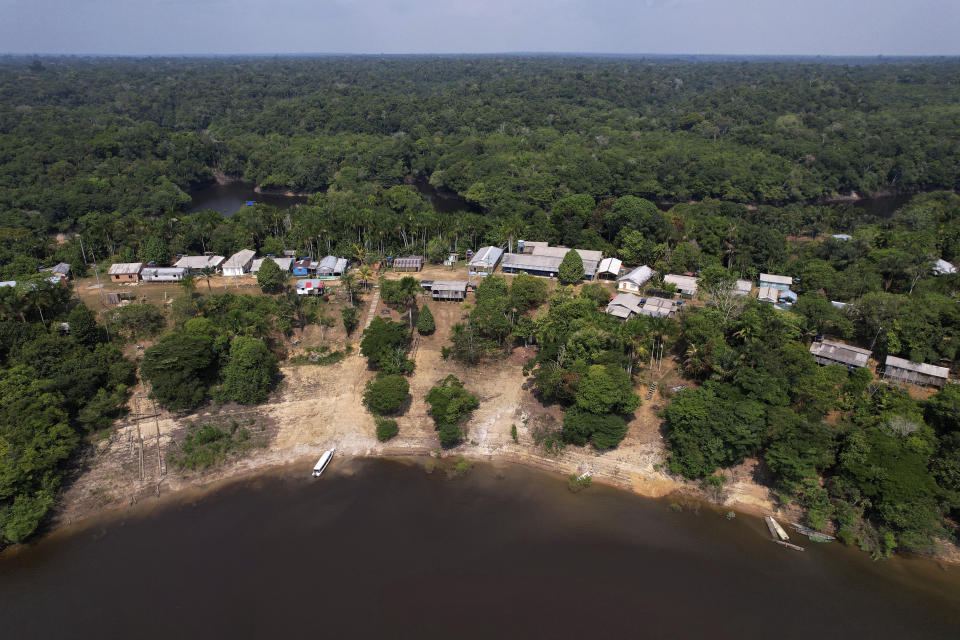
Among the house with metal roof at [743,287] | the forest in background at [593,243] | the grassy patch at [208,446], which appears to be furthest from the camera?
the house with metal roof at [743,287]

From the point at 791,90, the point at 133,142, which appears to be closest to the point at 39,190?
the point at 133,142

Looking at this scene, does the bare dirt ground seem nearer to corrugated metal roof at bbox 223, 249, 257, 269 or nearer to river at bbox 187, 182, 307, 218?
corrugated metal roof at bbox 223, 249, 257, 269

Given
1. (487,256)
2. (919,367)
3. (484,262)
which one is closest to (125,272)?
(484,262)

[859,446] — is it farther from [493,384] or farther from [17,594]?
[17,594]

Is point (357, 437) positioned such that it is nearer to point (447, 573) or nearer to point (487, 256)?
point (447, 573)

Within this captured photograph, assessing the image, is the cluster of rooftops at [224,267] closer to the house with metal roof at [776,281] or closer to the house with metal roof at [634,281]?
the house with metal roof at [634,281]

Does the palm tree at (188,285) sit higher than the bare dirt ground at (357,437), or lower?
higher

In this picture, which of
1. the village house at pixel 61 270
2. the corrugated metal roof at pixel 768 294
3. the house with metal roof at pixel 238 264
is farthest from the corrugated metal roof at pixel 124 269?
the corrugated metal roof at pixel 768 294
